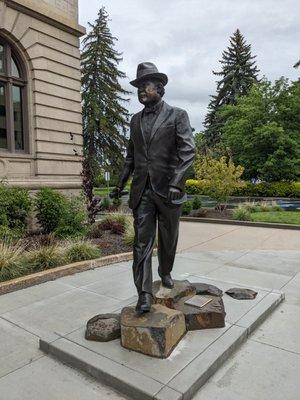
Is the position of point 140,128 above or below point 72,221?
above

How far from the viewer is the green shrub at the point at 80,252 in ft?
22.8

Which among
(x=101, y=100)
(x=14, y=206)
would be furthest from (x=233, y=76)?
(x=14, y=206)

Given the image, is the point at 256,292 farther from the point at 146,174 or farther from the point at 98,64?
the point at 98,64

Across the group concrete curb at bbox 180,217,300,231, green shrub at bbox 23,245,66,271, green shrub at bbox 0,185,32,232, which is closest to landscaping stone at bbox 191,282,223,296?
green shrub at bbox 23,245,66,271

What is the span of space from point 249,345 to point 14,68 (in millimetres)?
9945

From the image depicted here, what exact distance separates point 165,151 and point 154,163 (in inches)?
6.9

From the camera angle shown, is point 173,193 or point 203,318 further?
point 203,318

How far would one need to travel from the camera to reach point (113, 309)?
4.48m

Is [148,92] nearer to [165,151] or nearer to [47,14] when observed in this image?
[165,151]

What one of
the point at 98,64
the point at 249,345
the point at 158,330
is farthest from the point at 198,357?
the point at 98,64

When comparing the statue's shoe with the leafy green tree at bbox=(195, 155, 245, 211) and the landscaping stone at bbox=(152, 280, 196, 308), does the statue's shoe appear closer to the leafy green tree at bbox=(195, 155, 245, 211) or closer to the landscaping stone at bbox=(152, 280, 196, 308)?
the landscaping stone at bbox=(152, 280, 196, 308)

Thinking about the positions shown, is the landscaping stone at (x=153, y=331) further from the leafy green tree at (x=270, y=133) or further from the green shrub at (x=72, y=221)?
the leafy green tree at (x=270, y=133)

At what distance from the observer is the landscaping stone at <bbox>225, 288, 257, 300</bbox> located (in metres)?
4.74

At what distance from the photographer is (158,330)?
10.9 ft
